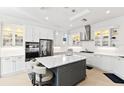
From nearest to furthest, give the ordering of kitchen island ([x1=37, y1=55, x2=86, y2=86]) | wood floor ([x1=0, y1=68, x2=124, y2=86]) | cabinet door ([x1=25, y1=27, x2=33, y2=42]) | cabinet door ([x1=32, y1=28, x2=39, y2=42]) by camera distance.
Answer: kitchen island ([x1=37, y1=55, x2=86, y2=86]) → wood floor ([x1=0, y1=68, x2=124, y2=86]) → cabinet door ([x1=25, y1=27, x2=33, y2=42]) → cabinet door ([x1=32, y1=28, x2=39, y2=42])

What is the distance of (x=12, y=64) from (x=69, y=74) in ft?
7.72

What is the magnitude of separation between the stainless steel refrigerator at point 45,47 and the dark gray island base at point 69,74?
8.30 ft

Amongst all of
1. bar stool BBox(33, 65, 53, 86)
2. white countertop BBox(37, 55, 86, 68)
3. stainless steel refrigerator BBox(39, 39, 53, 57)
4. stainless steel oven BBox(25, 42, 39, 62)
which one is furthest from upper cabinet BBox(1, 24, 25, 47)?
bar stool BBox(33, 65, 53, 86)

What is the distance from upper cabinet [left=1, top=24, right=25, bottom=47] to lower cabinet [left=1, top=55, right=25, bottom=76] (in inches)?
25.2

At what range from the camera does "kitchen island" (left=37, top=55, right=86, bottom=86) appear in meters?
2.51

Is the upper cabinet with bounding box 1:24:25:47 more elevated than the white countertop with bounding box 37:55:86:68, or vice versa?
the upper cabinet with bounding box 1:24:25:47

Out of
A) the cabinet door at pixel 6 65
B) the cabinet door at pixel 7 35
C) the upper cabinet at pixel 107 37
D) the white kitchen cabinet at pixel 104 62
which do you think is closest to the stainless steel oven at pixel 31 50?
the cabinet door at pixel 7 35

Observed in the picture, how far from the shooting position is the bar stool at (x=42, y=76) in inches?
89.0

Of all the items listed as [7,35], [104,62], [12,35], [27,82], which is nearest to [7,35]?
[7,35]

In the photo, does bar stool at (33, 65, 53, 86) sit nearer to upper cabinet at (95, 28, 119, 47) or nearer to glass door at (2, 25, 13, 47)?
glass door at (2, 25, 13, 47)

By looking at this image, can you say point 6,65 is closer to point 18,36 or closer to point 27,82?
point 27,82

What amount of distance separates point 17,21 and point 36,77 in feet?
9.53

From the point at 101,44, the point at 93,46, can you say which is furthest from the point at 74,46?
the point at 101,44

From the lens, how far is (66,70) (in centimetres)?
275
